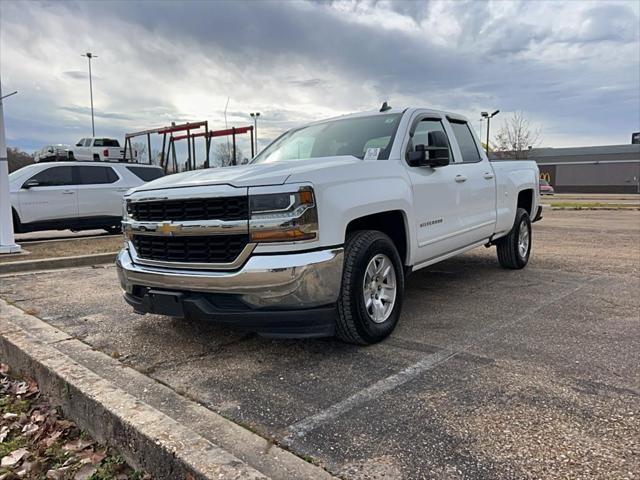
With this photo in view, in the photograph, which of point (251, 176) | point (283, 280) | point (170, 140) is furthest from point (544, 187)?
point (283, 280)

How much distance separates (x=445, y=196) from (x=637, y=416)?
106 inches

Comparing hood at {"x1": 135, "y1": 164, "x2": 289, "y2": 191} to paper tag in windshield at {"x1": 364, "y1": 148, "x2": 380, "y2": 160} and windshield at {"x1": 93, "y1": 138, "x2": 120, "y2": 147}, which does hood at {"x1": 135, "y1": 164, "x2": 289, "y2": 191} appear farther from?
windshield at {"x1": 93, "y1": 138, "x2": 120, "y2": 147}

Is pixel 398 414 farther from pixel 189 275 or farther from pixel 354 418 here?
pixel 189 275

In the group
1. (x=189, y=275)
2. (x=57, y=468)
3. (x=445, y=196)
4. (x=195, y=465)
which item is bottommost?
(x=57, y=468)

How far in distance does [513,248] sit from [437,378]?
4.16 m

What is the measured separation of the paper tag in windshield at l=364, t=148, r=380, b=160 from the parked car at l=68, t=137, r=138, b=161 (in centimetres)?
2113

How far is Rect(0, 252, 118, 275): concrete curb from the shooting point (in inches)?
282

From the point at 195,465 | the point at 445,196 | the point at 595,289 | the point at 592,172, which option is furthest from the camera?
the point at 592,172

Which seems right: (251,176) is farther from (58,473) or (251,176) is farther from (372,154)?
(58,473)

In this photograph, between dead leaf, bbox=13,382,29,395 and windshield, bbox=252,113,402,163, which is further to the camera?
windshield, bbox=252,113,402,163

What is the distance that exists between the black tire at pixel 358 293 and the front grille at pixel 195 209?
83 centimetres

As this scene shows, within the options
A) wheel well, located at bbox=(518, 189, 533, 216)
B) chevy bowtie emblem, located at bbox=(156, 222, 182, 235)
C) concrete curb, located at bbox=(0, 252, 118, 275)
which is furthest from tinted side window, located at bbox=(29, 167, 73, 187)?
wheel well, located at bbox=(518, 189, 533, 216)

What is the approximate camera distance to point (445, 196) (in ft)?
16.3

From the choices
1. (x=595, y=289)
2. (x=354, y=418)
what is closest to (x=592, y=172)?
(x=595, y=289)
